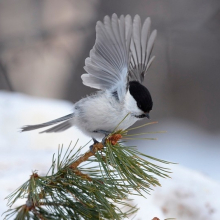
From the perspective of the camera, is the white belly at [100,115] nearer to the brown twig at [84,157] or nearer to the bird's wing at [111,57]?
the bird's wing at [111,57]

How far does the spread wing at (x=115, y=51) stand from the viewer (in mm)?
1376

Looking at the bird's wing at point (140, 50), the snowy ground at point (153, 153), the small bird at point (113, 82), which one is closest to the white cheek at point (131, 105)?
the small bird at point (113, 82)

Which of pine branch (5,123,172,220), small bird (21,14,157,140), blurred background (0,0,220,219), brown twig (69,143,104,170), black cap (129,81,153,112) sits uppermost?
blurred background (0,0,220,219)

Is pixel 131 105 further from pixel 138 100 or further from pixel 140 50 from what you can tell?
pixel 140 50

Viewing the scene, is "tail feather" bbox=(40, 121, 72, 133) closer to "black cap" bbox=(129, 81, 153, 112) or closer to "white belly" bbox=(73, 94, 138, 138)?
"white belly" bbox=(73, 94, 138, 138)

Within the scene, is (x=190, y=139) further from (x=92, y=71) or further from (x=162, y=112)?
(x=92, y=71)

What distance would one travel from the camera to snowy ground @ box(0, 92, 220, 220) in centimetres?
153

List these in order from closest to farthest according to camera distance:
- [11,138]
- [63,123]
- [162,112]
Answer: [63,123], [11,138], [162,112]

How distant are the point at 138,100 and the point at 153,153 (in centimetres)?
252

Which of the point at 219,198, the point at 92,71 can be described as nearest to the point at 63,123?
the point at 92,71

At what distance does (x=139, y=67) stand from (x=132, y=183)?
71 cm

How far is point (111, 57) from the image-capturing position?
1.46 metres

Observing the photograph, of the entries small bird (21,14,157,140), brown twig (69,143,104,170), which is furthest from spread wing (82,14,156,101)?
brown twig (69,143,104,170)

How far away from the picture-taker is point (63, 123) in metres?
1.70
